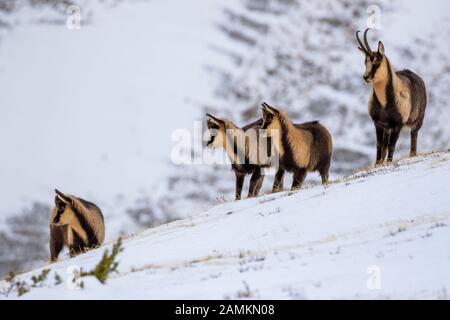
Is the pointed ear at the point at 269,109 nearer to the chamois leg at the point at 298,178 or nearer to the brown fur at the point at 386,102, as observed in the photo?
the chamois leg at the point at 298,178

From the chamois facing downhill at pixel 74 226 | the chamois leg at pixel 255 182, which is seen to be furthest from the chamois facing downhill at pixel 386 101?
the chamois facing downhill at pixel 74 226

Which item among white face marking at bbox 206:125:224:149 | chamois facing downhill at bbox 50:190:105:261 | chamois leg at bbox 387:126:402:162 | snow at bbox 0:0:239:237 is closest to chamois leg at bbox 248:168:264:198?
white face marking at bbox 206:125:224:149

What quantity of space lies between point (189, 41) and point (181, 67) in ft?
39.7

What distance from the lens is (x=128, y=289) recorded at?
971cm

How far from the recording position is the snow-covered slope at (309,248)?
9234mm

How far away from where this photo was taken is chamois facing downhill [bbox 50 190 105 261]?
55.2ft

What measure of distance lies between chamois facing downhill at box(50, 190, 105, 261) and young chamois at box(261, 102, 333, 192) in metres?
3.55

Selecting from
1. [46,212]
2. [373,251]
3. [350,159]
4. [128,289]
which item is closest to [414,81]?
[373,251]

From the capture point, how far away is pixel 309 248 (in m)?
10.9

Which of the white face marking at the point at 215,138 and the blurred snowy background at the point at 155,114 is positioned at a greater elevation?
the blurred snowy background at the point at 155,114

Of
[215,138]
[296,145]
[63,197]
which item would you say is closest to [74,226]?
[63,197]

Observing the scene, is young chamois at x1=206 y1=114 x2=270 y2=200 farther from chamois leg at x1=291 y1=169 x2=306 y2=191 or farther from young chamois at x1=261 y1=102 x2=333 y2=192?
chamois leg at x1=291 y1=169 x2=306 y2=191

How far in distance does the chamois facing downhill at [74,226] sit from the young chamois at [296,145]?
3545mm

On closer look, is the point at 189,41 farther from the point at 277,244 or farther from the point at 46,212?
the point at 277,244
